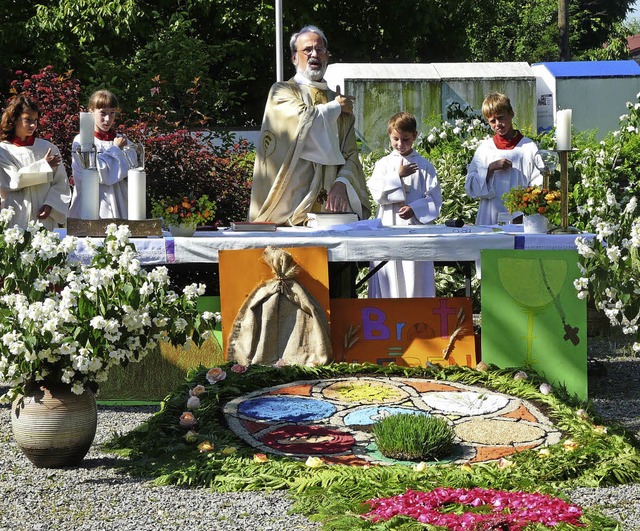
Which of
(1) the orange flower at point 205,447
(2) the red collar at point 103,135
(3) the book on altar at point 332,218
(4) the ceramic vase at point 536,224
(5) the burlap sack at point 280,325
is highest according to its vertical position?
(2) the red collar at point 103,135

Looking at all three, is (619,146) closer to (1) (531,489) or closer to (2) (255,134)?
(1) (531,489)

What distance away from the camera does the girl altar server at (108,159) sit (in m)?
8.73

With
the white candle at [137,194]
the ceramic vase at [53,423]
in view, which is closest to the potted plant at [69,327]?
the ceramic vase at [53,423]

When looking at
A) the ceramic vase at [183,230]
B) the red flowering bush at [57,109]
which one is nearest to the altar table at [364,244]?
the ceramic vase at [183,230]

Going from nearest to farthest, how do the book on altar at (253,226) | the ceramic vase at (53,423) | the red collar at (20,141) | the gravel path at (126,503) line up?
the gravel path at (126,503) < the ceramic vase at (53,423) < the book on altar at (253,226) < the red collar at (20,141)

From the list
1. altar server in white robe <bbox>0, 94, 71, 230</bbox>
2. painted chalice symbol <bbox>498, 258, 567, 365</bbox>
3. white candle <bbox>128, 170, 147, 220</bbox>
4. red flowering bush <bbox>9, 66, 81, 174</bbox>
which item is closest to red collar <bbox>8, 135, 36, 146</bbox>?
altar server in white robe <bbox>0, 94, 71, 230</bbox>

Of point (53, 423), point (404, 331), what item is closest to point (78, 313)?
point (53, 423)

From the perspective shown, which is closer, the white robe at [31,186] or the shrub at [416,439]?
the shrub at [416,439]

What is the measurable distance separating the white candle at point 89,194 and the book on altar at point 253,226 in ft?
3.11

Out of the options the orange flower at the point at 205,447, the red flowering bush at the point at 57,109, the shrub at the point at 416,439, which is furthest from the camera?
the red flowering bush at the point at 57,109

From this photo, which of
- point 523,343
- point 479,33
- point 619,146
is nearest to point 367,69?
point 619,146

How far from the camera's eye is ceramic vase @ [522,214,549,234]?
26.2 ft

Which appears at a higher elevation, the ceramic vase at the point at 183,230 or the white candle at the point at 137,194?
the white candle at the point at 137,194

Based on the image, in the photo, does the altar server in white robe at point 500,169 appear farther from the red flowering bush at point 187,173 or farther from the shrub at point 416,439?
the shrub at point 416,439
